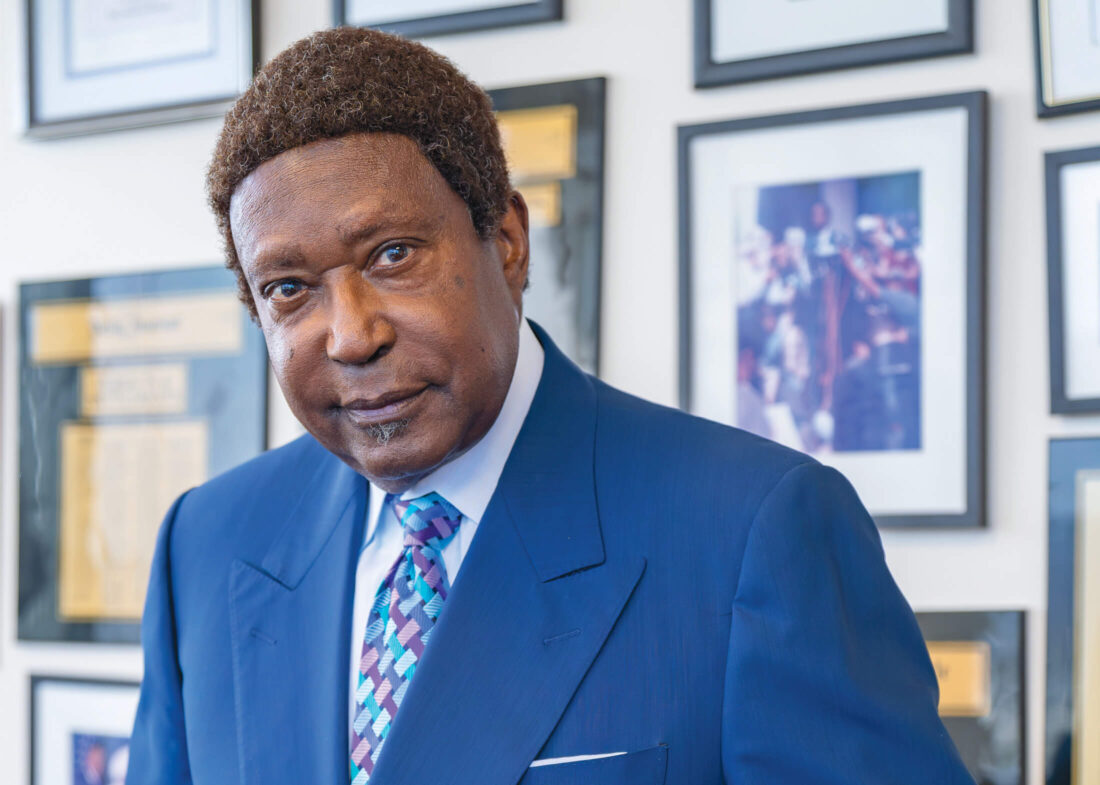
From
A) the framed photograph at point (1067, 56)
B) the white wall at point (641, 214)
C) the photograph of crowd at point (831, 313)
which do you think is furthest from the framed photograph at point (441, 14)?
the framed photograph at point (1067, 56)

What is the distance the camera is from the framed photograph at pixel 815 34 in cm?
123

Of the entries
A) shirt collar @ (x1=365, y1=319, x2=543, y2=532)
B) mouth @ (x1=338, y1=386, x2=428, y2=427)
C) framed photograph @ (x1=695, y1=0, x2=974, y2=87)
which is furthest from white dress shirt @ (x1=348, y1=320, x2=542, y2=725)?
framed photograph @ (x1=695, y1=0, x2=974, y2=87)

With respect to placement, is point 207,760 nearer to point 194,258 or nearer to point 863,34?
point 194,258

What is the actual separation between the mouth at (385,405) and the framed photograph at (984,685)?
2.23 feet

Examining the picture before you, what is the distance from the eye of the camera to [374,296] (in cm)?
80

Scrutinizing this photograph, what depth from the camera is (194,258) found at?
5.22 ft

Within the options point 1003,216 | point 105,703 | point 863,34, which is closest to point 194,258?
point 105,703

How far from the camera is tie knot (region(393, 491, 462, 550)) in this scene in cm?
90

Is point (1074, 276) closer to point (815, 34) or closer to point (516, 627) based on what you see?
point (815, 34)

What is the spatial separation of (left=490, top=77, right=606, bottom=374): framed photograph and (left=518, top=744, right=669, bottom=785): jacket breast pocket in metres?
0.64

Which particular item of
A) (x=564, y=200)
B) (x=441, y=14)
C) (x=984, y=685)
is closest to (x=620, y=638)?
(x=984, y=685)

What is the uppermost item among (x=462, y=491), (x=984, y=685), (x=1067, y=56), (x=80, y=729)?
(x=1067, y=56)

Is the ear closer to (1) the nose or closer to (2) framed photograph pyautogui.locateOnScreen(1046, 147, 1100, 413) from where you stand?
(1) the nose

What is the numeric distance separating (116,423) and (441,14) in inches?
27.8
